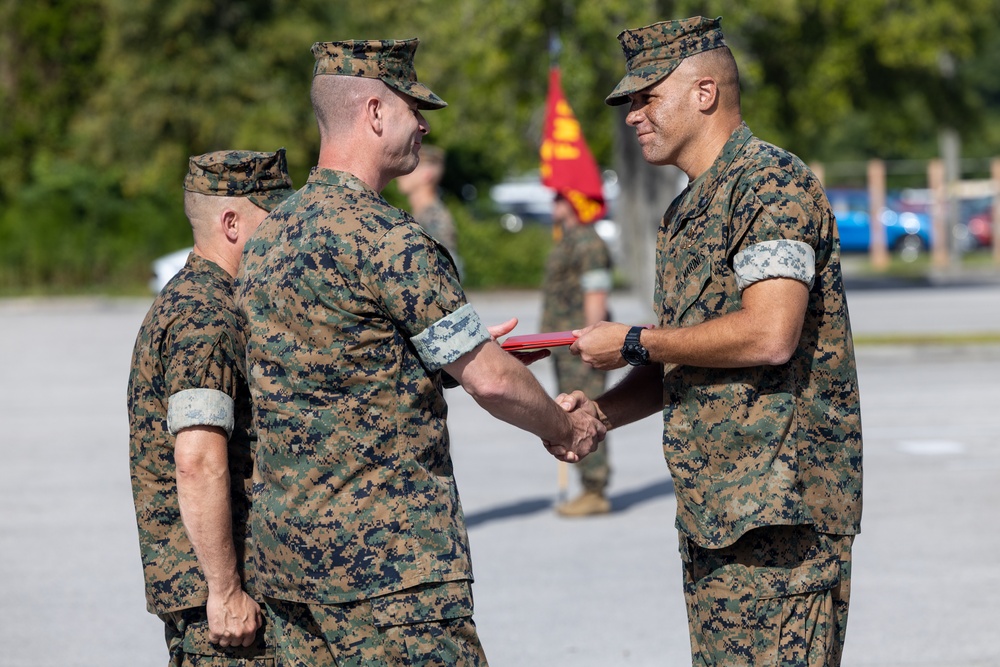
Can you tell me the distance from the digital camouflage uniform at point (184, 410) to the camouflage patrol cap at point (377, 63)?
57cm

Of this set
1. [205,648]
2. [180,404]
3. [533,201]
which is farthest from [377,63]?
[533,201]

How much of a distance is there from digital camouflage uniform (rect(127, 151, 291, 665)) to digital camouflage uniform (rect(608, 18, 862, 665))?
1.14 meters

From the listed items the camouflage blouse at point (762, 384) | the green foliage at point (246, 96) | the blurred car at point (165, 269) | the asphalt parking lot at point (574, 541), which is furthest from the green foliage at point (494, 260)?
the camouflage blouse at point (762, 384)

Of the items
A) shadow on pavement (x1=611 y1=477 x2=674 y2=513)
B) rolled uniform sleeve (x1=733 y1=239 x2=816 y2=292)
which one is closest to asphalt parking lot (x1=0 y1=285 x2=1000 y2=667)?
shadow on pavement (x1=611 y1=477 x2=674 y2=513)

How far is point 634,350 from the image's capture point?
3.66m

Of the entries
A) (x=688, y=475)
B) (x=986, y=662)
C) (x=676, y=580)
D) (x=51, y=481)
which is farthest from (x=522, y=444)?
(x=688, y=475)

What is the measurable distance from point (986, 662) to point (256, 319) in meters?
3.78

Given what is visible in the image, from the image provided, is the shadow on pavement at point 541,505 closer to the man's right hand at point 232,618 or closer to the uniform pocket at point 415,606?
the man's right hand at point 232,618

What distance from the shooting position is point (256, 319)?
3.40 m

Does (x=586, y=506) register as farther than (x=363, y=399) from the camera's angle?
Yes

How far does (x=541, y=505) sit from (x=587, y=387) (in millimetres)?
962

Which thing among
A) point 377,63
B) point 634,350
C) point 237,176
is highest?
point 377,63

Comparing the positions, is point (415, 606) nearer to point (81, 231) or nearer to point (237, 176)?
point (237, 176)

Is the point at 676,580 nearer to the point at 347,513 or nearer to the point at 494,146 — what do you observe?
the point at 347,513
